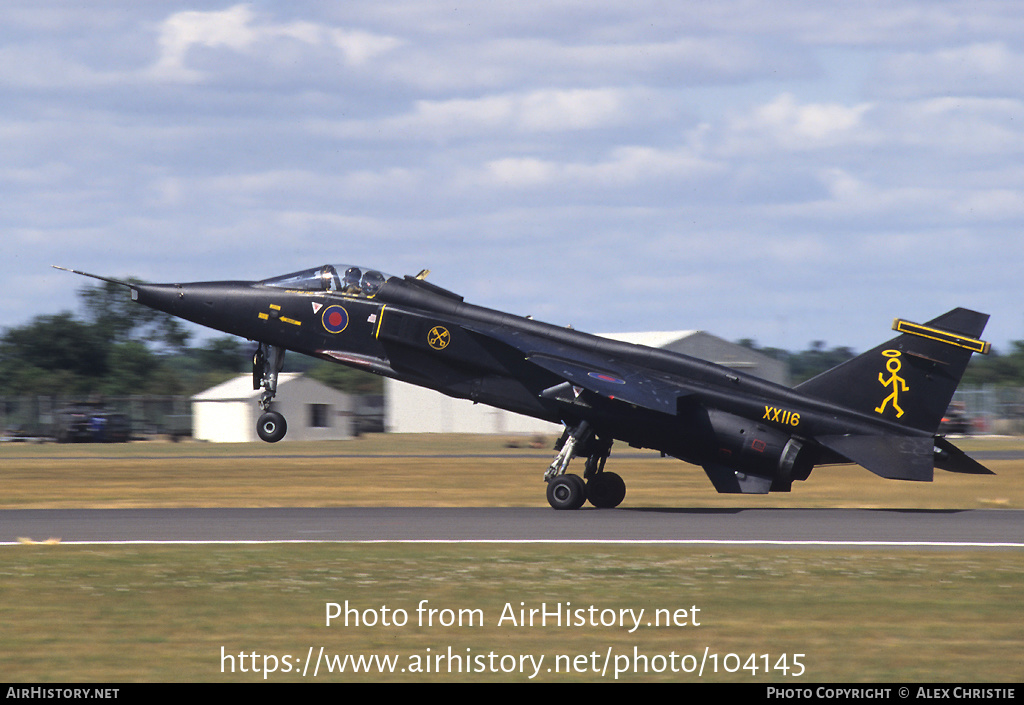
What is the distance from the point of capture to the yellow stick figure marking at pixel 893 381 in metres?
21.8

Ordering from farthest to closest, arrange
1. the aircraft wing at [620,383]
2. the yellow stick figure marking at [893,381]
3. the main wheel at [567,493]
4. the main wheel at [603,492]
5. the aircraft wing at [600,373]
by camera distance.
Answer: the main wheel at [603,492] < the main wheel at [567,493] < the yellow stick figure marking at [893,381] < the aircraft wing at [600,373] < the aircraft wing at [620,383]

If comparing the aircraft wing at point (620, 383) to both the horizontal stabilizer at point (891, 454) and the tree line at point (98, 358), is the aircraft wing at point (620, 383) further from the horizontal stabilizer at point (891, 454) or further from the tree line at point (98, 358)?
the tree line at point (98, 358)

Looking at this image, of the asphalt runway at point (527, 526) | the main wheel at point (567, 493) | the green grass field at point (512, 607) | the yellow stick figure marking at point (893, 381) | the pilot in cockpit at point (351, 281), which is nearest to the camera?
the green grass field at point (512, 607)

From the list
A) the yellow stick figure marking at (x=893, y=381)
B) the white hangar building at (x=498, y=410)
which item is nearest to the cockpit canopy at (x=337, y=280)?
the yellow stick figure marking at (x=893, y=381)

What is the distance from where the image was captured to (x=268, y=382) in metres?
22.5

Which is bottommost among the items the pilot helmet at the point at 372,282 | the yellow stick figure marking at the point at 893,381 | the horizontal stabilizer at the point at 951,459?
the horizontal stabilizer at the point at 951,459

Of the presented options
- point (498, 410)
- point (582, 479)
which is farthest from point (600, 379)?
point (498, 410)

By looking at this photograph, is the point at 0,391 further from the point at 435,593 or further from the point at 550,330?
the point at 435,593

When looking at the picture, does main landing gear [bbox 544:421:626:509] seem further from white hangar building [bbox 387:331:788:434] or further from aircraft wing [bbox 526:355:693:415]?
white hangar building [bbox 387:331:788:434]

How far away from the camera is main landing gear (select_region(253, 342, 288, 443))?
21.5m

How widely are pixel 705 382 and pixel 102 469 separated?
77.5ft

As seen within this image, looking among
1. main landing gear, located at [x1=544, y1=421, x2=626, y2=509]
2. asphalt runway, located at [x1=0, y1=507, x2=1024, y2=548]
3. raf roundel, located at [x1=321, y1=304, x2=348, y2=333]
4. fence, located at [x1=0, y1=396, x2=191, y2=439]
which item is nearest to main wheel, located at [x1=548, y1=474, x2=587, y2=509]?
main landing gear, located at [x1=544, y1=421, x2=626, y2=509]

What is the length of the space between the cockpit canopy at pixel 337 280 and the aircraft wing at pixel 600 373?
7.52 feet
